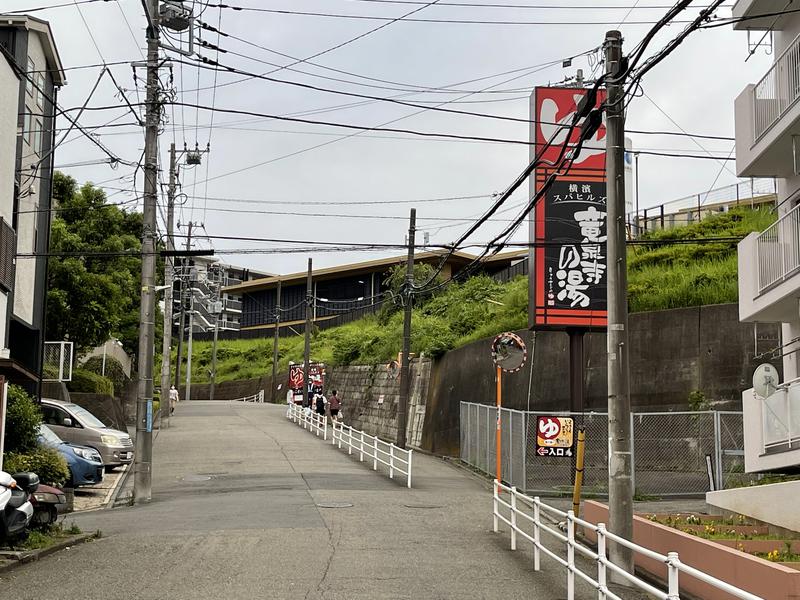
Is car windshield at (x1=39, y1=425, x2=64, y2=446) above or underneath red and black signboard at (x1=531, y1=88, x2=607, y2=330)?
underneath

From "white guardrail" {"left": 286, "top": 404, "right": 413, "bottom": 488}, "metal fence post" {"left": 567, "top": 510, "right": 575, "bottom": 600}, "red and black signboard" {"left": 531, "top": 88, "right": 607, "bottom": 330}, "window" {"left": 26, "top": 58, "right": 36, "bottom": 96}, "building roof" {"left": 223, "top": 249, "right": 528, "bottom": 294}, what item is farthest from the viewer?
"building roof" {"left": 223, "top": 249, "right": 528, "bottom": 294}

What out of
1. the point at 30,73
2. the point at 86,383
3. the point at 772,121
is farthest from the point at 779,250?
the point at 86,383

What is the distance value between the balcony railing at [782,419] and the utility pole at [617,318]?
13.8 ft

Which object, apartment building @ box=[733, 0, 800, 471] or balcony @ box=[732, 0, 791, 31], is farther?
balcony @ box=[732, 0, 791, 31]

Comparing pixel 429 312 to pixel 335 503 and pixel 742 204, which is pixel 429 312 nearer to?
pixel 742 204

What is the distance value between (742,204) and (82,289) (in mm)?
27653

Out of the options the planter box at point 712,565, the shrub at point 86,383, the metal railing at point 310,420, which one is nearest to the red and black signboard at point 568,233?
the planter box at point 712,565

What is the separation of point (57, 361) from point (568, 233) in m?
17.8

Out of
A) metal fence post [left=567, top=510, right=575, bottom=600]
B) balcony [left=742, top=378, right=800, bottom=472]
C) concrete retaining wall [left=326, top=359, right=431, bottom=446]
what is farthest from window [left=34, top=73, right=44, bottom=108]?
metal fence post [left=567, top=510, right=575, bottom=600]

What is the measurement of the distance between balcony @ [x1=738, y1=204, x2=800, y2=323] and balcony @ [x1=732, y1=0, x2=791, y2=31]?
4.31 metres

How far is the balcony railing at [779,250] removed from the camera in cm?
1816

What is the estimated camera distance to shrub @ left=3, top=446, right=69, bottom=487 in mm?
17667

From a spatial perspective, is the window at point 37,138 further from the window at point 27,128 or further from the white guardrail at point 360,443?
the white guardrail at point 360,443

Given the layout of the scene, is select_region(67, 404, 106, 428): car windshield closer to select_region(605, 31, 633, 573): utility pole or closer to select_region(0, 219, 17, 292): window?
select_region(0, 219, 17, 292): window
